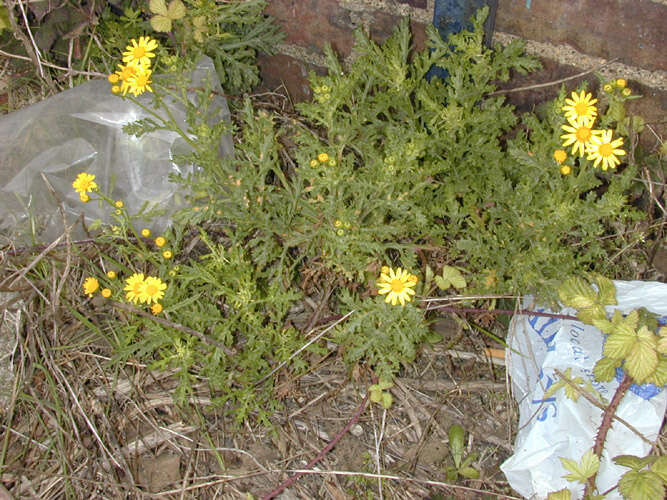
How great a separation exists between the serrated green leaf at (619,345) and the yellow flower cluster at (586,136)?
47 centimetres

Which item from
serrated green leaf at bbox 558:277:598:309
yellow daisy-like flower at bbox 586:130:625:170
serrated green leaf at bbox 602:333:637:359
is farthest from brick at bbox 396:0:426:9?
serrated green leaf at bbox 602:333:637:359

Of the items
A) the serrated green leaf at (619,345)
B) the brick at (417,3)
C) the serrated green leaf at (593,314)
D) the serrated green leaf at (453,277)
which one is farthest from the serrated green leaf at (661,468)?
the brick at (417,3)

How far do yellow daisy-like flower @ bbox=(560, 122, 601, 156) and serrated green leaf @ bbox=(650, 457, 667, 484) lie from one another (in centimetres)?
83

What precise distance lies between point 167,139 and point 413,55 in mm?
1016

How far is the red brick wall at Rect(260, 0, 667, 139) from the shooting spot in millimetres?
1790

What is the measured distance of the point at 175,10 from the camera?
218 cm

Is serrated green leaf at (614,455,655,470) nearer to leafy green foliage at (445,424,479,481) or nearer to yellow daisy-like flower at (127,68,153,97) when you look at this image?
leafy green foliage at (445,424,479,481)

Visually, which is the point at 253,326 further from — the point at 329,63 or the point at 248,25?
the point at 248,25

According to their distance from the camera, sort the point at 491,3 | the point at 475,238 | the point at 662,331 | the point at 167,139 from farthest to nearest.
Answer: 1. the point at 167,139
2. the point at 475,238
3. the point at 491,3
4. the point at 662,331

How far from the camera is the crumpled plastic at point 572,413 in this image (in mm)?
1728

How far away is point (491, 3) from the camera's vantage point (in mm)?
1884

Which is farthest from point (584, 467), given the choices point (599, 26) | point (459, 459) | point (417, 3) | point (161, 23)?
point (161, 23)

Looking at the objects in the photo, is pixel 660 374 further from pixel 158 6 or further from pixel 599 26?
pixel 158 6

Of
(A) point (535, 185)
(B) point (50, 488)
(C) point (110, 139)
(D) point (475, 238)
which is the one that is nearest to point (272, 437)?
(B) point (50, 488)
